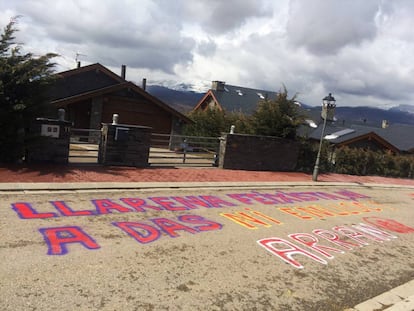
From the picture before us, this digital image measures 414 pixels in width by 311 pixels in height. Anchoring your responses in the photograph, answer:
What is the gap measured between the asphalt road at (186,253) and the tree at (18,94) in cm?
291

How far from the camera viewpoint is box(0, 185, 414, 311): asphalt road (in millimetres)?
4586

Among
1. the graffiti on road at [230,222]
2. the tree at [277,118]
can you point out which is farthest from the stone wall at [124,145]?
the tree at [277,118]

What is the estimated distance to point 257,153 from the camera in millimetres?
17562

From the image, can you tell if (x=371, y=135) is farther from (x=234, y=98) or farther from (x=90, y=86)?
(x=90, y=86)

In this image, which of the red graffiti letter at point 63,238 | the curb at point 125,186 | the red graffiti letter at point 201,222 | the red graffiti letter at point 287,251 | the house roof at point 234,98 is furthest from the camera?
the house roof at point 234,98

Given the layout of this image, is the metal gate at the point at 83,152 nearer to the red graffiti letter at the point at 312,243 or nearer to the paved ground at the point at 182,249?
the paved ground at the point at 182,249

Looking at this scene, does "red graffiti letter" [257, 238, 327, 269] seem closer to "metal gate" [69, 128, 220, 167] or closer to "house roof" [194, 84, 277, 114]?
"metal gate" [69, 128, 220, 167]

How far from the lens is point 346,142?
108 feet

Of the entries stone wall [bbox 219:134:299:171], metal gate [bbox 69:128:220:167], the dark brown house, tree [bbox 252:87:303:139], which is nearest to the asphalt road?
metal gate [bbox 69:128:220:167]

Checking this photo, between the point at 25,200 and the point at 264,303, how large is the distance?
5.84 m

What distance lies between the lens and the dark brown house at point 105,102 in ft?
79.6

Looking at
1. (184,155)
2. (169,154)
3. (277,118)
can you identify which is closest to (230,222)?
(184,155)

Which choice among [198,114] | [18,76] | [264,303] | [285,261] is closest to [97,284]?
[264,303]

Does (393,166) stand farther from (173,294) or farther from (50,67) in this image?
(173,294)
